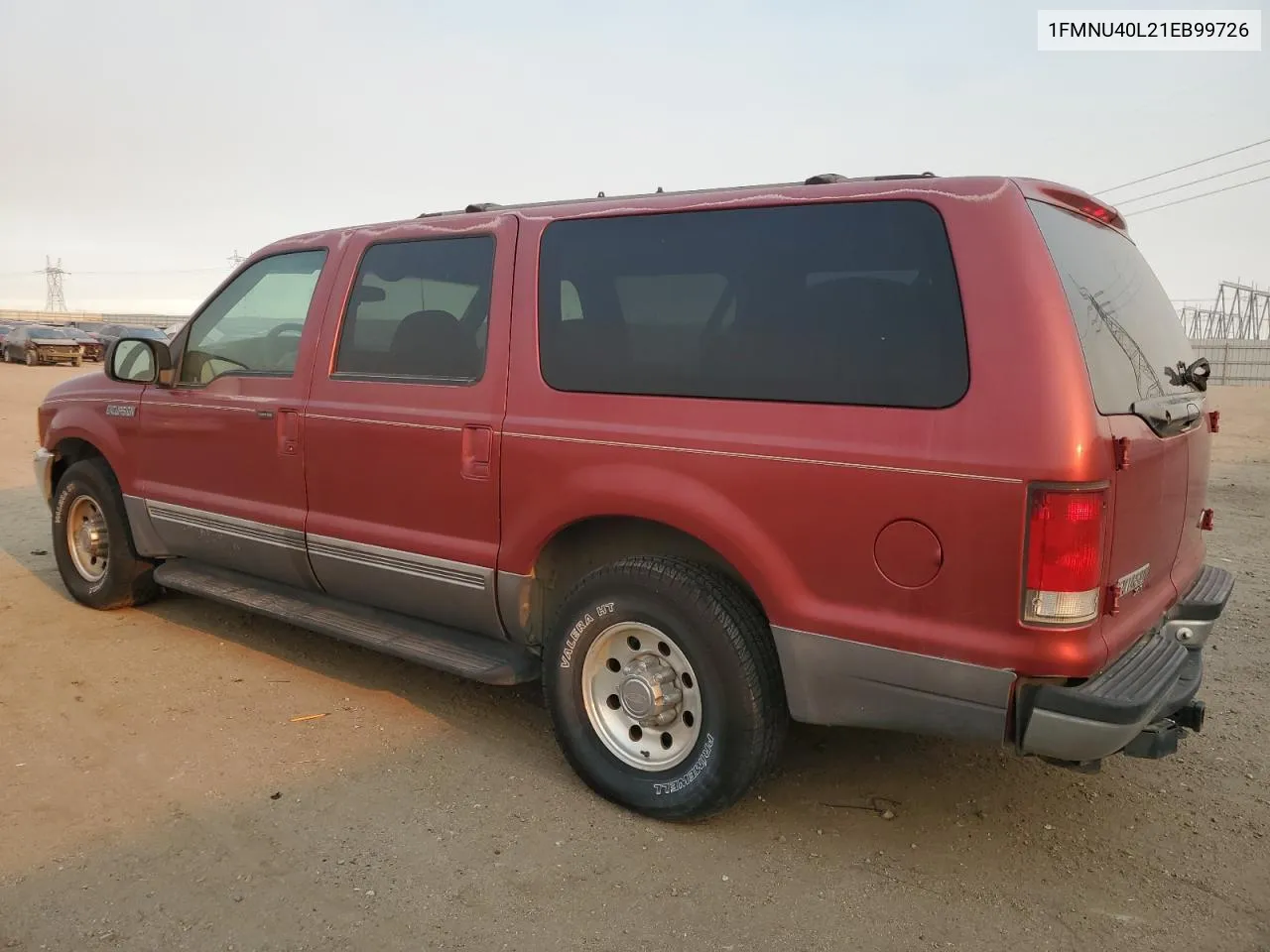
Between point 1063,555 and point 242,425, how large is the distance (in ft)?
11.6

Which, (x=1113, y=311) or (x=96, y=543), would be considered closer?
(x=1113, y=311)

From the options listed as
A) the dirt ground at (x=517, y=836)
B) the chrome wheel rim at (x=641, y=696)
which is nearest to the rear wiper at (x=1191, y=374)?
the dirt ground at (x=517, y=836)

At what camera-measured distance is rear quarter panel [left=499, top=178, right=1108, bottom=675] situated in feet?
8.29

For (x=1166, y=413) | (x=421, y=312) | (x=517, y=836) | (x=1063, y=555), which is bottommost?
(x=517, y=836)

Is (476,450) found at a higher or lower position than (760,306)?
lower

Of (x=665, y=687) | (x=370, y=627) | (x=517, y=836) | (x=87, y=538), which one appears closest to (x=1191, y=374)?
(x=665, y=687)

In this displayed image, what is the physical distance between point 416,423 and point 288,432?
0.83 meters

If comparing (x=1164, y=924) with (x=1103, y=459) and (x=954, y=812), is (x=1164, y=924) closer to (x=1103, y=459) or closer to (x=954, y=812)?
(x=954, y=812)

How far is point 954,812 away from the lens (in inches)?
131

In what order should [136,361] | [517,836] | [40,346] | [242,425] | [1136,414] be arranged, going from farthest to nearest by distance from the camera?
[40,346], [136,361], [242,425], [517,836], [1136,414]

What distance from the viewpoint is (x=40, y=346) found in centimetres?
3422

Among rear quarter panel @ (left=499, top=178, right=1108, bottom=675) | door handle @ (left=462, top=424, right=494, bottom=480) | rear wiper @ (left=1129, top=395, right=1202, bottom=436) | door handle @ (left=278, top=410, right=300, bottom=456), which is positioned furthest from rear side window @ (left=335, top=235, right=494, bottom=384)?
rear wiper @ (left=1129, top=395, right=1202, bottom=436)

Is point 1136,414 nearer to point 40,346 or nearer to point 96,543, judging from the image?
point 96,543

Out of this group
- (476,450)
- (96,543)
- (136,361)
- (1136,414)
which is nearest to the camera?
(1136,414)
